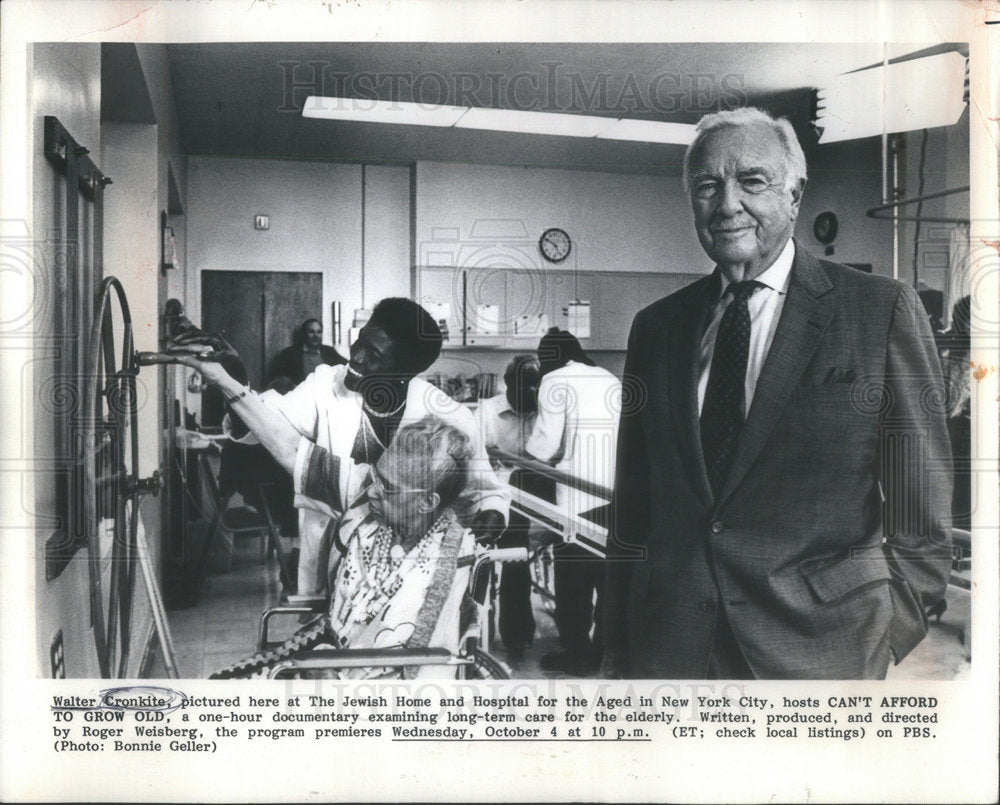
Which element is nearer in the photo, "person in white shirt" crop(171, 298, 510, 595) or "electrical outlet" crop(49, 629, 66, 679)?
"electrical outlet" crop(49, 629, 66, 679)

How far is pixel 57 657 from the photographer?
2.18 meters

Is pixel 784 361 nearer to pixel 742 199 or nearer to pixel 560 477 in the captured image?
pixel 742 199

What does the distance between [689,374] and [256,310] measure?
110 cm

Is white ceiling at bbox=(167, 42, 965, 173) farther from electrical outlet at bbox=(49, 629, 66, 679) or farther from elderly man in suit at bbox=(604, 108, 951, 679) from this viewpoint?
electrical outlet at bbox=(49, 629, 66, 679)

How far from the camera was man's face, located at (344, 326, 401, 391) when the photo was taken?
89.4 inches

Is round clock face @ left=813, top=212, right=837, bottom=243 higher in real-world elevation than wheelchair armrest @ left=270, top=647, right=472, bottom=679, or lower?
higher

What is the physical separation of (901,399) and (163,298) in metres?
1.87

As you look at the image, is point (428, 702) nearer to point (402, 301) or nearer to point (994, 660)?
point (402, 301)

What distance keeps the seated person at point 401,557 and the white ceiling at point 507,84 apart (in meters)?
0.78

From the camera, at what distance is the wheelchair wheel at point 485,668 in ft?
7.64

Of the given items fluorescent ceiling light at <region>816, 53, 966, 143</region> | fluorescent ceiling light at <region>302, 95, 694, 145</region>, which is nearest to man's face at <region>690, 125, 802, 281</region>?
fluorescent ceiling light at <region>302, 95, 694, 145</region>

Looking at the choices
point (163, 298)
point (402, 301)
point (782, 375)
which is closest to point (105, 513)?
point (163, 298)

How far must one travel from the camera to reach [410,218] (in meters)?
2.30

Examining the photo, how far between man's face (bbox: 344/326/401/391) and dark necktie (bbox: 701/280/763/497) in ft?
2.61
